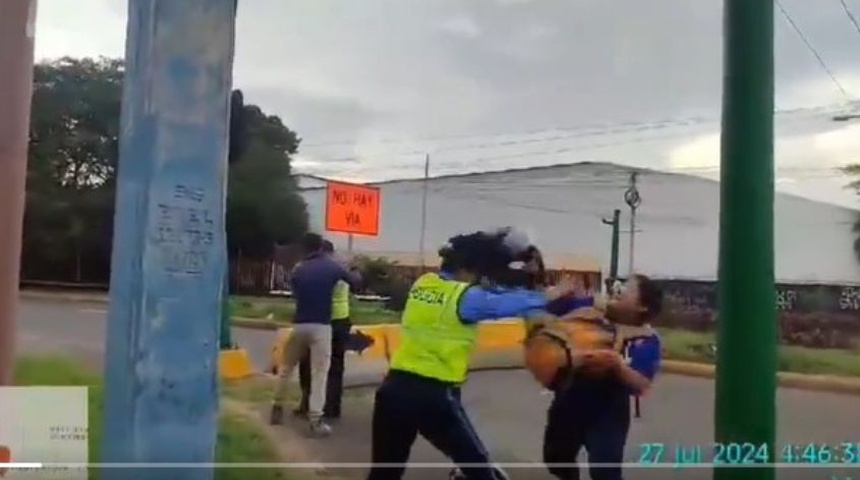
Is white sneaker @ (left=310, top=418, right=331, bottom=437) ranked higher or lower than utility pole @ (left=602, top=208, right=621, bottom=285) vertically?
lower

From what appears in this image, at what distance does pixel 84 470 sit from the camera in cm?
304

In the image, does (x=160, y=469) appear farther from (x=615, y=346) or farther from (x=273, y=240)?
(x=615, y=346)

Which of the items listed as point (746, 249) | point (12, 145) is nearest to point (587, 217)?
point (746, 249)

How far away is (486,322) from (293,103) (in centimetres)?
73

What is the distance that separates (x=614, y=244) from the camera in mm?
3088

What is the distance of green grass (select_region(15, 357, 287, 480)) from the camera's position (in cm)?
303

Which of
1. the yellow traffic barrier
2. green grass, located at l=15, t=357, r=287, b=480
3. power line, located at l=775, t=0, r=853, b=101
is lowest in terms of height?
green grass, located at l=15, t=357, r=287, b=480

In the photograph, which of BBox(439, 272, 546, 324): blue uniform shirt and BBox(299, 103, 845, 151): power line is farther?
BBox(299, 103, 845, 151): power line

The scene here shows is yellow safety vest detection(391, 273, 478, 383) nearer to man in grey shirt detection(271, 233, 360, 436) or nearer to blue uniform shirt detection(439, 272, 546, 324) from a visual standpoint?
blue uniform shirt detection(439, 272, 546, 324)

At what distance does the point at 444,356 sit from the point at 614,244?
0.51 metres

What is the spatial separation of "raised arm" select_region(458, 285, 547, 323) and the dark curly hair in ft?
0.09

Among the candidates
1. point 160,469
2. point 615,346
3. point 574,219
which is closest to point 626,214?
point 574,219

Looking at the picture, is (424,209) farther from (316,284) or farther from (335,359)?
(335,359)


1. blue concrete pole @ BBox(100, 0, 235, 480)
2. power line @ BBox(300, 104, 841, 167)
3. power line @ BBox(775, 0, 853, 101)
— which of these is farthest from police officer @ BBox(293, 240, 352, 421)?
power line @ BBox(775, 0, 853, 101)
